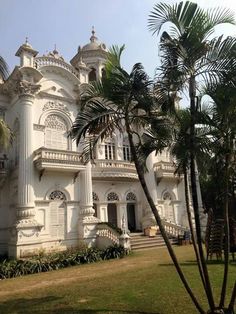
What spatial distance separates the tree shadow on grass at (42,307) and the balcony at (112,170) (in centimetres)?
1266

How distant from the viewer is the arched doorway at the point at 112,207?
22.1 metres

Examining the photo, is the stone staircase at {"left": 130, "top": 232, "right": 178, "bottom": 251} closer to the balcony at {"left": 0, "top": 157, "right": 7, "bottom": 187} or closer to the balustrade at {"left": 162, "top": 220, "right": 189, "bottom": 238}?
the balustrade at {"left": 162, "top": 220, "right": 189, "bottom": 238}

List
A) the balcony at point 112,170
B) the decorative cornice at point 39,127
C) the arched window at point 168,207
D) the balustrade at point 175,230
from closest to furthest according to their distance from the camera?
the decorative cornice at point 39,127 < the balcony at point 112,170 < the balustrade at point 175,230 < the arched window at point 168,207

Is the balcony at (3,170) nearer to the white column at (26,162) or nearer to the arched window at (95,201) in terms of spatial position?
the white column at (26,162)

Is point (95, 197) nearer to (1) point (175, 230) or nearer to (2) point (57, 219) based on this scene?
(2) point (57, 219)

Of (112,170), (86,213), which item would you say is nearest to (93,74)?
(112,170)

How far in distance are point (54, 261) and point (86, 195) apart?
5.91 m

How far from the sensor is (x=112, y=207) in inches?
884

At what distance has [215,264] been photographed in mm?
11633

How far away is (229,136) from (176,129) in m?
1.33

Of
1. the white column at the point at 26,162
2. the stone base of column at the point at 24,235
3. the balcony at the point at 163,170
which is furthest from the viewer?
the balcony at the point at 163,170

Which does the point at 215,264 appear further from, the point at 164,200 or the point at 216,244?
the point at 164,200

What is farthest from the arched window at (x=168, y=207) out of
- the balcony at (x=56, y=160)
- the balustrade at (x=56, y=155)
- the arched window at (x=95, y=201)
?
the balustrade at (x=56, y=155)

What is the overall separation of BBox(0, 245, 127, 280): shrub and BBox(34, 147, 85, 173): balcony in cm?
490
